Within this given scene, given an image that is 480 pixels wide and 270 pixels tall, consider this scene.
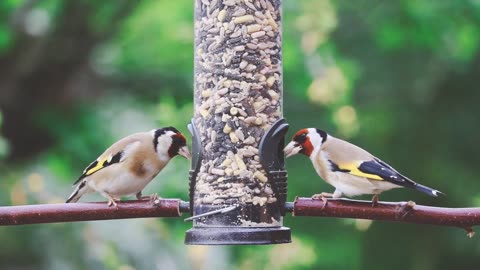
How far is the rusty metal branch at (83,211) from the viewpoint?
655 cm

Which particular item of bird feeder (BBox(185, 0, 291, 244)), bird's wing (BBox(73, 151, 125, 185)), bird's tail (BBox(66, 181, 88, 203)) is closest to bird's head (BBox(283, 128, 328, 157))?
bird feeder (BBox(185, 0, 291, 244))

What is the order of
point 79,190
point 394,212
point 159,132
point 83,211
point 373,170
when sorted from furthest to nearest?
point 79,190, point 159,132, point 373,170, point 83,211, point 394,212

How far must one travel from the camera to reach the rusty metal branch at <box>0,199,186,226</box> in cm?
655

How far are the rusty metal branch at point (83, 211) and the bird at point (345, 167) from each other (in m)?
0.93

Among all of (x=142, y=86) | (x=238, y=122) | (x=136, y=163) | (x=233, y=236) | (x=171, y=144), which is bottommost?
(x=233, y=236)

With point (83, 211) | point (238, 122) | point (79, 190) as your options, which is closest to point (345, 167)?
point (238, 122)

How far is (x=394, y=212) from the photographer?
→ 6.54 m

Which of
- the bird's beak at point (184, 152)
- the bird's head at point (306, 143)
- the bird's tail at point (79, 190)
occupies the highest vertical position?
the bird's head at point (306, 143)

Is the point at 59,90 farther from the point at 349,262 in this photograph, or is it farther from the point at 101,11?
the point at 349,262

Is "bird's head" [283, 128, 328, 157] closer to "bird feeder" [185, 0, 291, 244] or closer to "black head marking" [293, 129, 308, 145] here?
"black head marking" [293, 129, 308, 145]

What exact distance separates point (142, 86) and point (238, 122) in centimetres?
573

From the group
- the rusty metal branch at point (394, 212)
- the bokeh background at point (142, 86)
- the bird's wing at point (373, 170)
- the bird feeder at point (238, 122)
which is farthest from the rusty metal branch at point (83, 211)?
the bokeh background at point (142, 86)

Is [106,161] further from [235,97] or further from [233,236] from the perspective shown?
[233,236]

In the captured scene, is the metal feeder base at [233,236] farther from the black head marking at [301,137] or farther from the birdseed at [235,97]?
the black head marking at [301,137]
